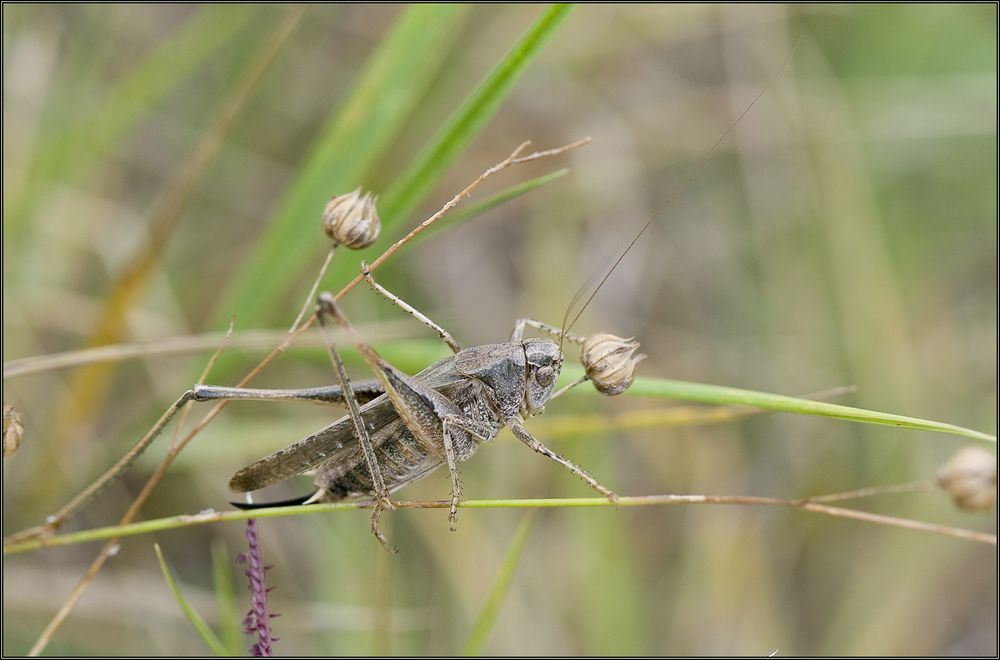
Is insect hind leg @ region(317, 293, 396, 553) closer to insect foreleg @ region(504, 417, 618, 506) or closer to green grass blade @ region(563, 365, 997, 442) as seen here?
insect foreleg @ region(504, 417, 618, 506)

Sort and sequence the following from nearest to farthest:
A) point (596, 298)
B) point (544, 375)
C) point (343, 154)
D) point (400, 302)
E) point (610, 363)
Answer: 1. point (610, 363)
2. point (400, 302)
3. point (544, 375)
4. point (343, 154)
5. point (596, 298)

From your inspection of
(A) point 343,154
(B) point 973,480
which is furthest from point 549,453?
(A) point 343,154

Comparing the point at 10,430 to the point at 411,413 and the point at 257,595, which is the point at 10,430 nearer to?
the point at 257,595

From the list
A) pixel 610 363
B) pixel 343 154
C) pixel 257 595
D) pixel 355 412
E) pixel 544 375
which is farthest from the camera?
pixel 343 154

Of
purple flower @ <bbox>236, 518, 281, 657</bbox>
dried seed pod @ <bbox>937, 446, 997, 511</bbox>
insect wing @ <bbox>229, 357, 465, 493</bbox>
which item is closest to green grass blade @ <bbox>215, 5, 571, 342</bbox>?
insect wing @ <bbox>229, 357, 465, 493</bbox>

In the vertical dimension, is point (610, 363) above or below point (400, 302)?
below
